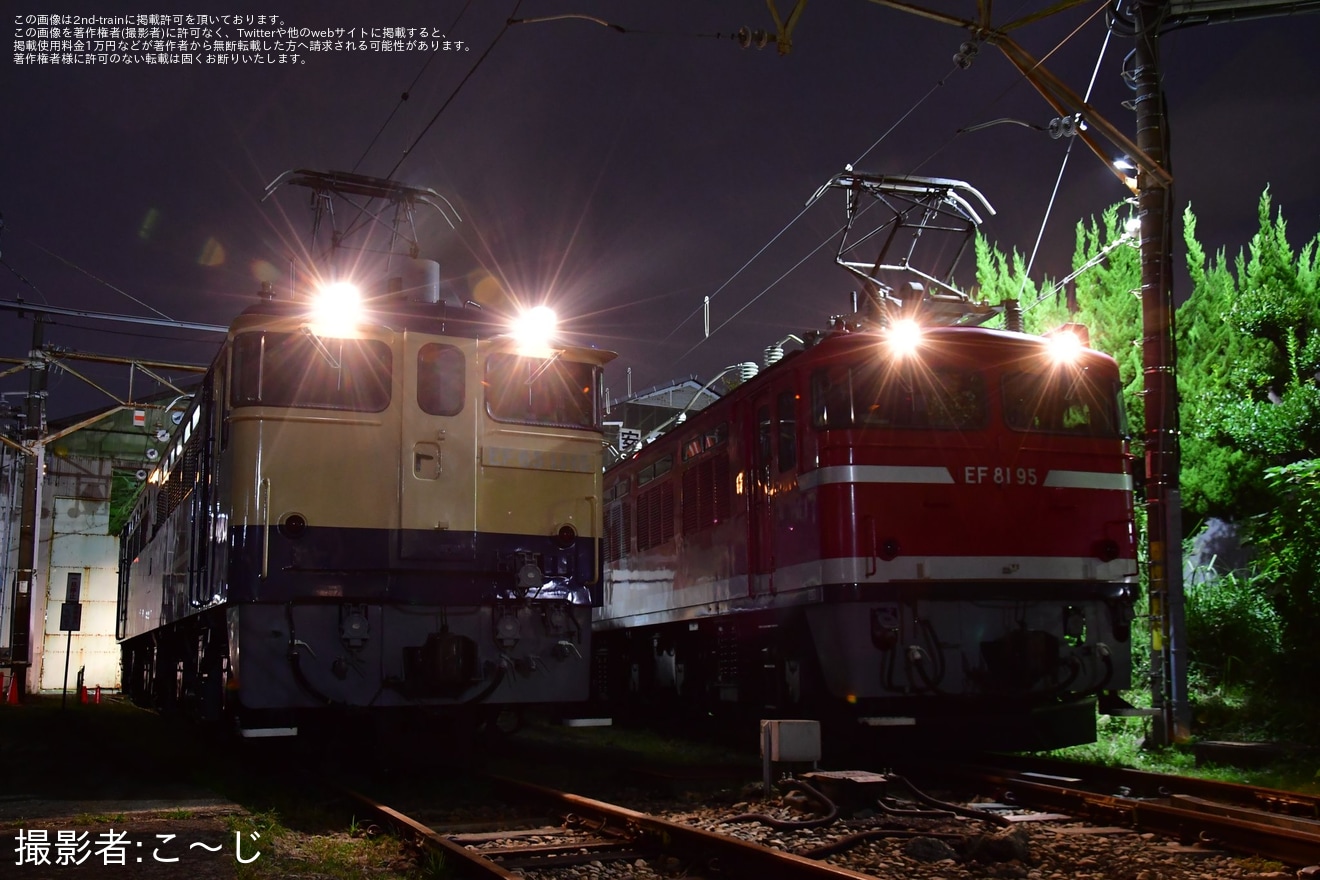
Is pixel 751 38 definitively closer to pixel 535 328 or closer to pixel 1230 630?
pixel 535 328

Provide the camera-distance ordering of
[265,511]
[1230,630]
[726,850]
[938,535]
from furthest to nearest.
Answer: [1230,630] < [938,535] < [265,511] < [726,850]

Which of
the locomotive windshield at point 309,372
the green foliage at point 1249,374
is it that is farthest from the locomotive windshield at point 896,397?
the green foliage at point 1249,374

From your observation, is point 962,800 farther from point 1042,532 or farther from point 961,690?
point 1042,532

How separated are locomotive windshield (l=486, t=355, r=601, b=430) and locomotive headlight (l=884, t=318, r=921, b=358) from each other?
2384 mm

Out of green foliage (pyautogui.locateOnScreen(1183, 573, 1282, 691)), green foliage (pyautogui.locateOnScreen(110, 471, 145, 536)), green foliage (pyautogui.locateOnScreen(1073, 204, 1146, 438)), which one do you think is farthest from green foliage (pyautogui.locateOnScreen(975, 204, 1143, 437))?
green foliage (pyautogui.locateOnScreen(110, 471, 145, 536))

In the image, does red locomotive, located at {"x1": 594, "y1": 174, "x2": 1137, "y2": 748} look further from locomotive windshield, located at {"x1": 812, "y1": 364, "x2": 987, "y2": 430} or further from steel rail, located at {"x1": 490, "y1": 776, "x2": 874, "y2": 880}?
steel rail, located at {"x1": 490, "y1": 776, "x2": 874, "y2": 880}

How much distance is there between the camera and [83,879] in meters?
5.61

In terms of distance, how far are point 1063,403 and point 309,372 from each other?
6022 millimetres

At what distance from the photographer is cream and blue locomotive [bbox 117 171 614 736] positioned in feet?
27.7

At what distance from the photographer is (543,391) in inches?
380

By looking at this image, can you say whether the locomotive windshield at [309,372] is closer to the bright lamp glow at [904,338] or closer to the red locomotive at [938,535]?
the red locomotive at [938,535]

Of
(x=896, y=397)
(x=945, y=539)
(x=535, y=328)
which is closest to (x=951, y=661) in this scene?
(x=945, y=539)

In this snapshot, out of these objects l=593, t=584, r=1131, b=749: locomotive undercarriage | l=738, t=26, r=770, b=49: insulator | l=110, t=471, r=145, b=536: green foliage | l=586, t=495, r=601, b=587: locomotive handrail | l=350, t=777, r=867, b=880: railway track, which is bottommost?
l=350, t=777, r=867, b=880: railway track

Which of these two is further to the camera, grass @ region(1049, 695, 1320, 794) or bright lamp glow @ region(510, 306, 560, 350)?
bright lamp glow @ region(510, 306, 560, 350)
